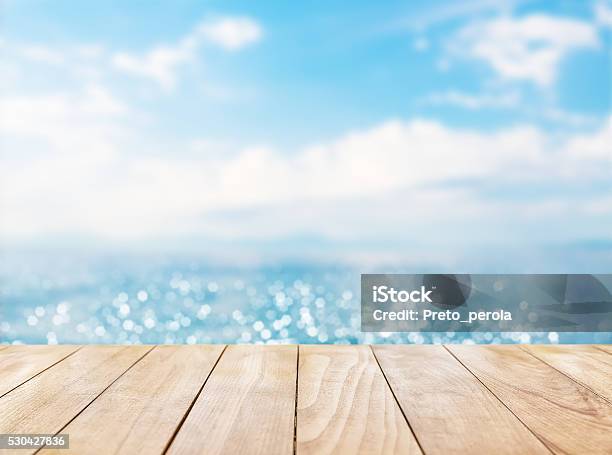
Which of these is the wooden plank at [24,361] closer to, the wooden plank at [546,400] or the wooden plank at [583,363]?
the wooden plank at [546,400]

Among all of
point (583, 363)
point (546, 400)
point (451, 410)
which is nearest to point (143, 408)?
point (451, 410)

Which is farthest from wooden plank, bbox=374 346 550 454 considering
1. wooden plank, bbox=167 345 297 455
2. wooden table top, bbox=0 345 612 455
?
wooden plank, bbox=167 345 297 455

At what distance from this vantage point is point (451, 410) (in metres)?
1.12

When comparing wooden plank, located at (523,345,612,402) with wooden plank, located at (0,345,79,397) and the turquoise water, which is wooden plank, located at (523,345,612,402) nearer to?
the turquoise water

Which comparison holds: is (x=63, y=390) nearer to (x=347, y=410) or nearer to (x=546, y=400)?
(x=347, y=410)

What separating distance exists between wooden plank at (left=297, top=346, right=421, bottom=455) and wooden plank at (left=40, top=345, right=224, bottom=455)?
0.77 feet

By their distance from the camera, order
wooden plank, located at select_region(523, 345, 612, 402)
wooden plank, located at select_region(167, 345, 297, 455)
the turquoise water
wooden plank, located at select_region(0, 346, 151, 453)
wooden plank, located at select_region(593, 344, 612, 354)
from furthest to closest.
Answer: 1. the turquoise water
2. wooden plank, located at select_region(593, 344, 612, 354)
3. wooden plank, located at select_region(523, 345, 612, 402)
4. wooden plank, located at select_region(0, 346, 151, 453)
5. wooden plank, located at select_region(167, 345, 297, 455)

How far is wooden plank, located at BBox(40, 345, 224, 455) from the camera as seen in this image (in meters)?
0.95

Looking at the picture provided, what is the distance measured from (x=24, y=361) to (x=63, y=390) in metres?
0.38

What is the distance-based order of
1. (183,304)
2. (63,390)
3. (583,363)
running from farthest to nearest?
(183,304)
(583,363)
(63,390)

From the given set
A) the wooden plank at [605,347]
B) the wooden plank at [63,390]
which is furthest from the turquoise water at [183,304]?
the wooden plank at [63,390]

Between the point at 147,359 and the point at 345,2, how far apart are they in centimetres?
150

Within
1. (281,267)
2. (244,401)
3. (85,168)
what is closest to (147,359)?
(244,401)

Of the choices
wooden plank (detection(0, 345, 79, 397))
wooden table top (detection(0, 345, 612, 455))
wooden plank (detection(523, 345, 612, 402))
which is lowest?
wooden plank (detection(0, 345, 79, 397))
